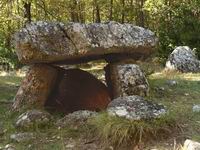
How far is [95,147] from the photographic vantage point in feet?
22.9

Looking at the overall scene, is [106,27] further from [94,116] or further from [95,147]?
[95,147]

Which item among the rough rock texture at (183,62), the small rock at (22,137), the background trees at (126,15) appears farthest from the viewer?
the background trees at (126,15)

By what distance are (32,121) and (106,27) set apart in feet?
8.50

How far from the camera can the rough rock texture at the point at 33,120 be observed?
7.95 m

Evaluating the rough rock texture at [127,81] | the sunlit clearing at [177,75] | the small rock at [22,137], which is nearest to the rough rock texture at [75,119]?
the small rock at [22,137]

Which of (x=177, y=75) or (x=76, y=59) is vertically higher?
(x=76, y=59)

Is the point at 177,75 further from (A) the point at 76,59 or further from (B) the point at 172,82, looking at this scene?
(A) the point at 76,59


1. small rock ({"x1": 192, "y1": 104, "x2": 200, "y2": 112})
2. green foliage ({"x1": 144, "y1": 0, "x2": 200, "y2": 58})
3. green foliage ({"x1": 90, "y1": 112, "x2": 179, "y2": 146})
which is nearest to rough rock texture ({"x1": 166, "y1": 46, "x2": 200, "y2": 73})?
green foliage ({"x1": 144, "y1": 0, "x2": 200, "y2": 58})

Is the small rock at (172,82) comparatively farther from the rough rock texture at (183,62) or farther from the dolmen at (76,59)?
the rough rock texture at (183,62)

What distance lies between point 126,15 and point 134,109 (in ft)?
73.3

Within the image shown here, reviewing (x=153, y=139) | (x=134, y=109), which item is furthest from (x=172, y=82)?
(x=153, y=139)

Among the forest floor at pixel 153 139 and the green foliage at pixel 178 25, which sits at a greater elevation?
the green foliage at pixel 178 25

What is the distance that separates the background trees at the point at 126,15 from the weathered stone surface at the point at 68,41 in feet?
28.2

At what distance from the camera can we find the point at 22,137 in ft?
24.8
